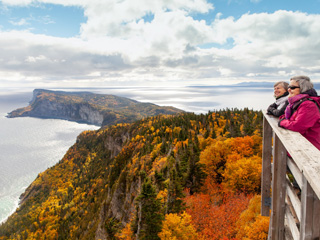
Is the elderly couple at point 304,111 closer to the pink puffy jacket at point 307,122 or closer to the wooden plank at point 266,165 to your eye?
the pink puffy jacket at point 307,122

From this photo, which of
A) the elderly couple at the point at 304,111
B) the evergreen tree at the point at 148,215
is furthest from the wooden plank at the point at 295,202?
the evergreen tree at the point at 148,215

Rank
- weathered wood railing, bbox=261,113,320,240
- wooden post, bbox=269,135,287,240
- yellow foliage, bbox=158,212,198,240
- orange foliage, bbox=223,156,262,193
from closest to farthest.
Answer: weathered wood railing, bbox=261,113,320,240, wooden post, bbox=269,135,287,240, yellow foliage, bbox=158,212,198,240, orange foliage, bbox=223,156,262,193

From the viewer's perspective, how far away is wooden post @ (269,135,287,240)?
6143 mm

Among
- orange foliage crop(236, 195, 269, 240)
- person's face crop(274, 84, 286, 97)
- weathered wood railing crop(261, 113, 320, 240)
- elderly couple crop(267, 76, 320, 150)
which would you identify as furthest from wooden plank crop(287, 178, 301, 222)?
orange foliage crop(236, 195, 269, 240)

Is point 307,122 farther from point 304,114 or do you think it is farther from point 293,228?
point 293,228

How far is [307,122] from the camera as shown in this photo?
18.3 feet

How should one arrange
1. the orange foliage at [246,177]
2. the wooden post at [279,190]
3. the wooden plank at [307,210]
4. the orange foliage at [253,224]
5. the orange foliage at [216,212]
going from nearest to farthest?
the wooden plank at [307,210] → the wooden post at [279,190] → the orange foliage at [253,224] → the orange foliage at [216,212] → the orange foliage at [246,177]

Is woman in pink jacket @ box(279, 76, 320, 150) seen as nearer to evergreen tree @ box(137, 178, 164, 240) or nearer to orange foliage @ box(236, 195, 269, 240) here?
orange foliage @ box(236, 195, 269, 240)

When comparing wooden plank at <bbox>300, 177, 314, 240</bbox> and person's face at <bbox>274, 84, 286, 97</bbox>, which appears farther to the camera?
person's face at <bbox>274, 84, 286, 97</bbox>

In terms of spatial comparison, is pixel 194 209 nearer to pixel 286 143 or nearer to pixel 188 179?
pixel 188 179

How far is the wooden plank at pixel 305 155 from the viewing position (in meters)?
3.16

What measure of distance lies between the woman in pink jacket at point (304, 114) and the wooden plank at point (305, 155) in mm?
339

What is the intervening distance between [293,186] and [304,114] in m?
2.18

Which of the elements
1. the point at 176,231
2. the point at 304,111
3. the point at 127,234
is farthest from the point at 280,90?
the point at 127,234
